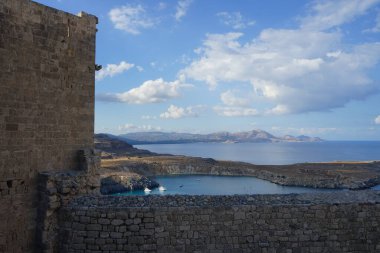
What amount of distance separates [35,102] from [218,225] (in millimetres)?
5691

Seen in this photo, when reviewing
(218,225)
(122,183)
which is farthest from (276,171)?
(218,225)

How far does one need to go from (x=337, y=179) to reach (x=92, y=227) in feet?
183

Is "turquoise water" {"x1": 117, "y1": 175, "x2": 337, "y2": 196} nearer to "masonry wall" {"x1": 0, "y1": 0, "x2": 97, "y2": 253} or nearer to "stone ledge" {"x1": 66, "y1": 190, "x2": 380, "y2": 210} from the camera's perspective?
"stone ledge" {"x1": 66, "y1": 190, "x2": 380, "y2": 210}

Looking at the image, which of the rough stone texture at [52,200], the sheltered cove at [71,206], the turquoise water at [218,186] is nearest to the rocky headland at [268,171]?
the turquoise water at [218,186]

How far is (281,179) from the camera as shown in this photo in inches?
2462

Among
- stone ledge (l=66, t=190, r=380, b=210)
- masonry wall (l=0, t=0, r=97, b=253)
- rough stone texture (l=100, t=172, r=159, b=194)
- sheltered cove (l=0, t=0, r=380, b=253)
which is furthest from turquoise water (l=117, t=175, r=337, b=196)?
sheltered cove (l=0, t=0, r=380, b=253)

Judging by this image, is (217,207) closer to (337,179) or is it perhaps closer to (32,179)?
(32,179)

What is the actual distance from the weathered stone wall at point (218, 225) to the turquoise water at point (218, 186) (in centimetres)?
3976

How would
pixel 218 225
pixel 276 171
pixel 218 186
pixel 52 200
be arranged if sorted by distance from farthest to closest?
pixel 276 171
pixel 218 186
pixel 52 200
pixel 218 225

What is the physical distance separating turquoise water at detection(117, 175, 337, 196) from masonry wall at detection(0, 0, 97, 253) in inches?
1556

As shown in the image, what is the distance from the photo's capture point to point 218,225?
29.7 feet

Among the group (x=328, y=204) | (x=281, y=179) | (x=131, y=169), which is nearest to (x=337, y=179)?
(x=281, y=179)

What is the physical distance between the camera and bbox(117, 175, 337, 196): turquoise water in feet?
172

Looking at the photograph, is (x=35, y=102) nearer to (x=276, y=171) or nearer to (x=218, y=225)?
(x=218, y=225)
